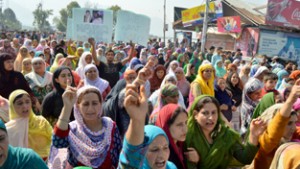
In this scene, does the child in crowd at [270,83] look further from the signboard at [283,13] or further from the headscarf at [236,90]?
the signboard at [283,13]

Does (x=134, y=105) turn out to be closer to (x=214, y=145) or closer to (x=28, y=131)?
(x=214, y=145)

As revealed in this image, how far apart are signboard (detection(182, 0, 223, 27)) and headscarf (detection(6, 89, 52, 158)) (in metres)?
19.4

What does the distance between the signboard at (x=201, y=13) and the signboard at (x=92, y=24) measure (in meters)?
11.3

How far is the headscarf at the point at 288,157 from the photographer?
6.18 ft

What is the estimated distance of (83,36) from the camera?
39.3ft

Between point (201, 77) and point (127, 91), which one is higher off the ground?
point (127, 91)

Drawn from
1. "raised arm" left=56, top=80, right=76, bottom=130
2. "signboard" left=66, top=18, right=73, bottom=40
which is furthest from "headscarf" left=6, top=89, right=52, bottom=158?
"signboard" left=66, top=18, right=73, bottom=40

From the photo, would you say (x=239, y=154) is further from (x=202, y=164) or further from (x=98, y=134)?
(x=98, y=134)

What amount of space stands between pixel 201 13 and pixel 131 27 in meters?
11.3

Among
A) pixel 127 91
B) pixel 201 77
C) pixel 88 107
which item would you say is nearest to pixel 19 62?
pixel 201 77

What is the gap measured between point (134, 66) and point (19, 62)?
2434 mm

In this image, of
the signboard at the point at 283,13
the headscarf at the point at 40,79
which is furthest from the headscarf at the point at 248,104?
the signboard at the point at 283,13

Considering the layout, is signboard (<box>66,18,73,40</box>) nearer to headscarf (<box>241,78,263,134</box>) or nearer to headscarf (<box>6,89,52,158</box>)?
headscarf (<box>241,78,263,134</box>)

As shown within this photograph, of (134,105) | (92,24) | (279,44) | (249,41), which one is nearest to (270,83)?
(134,105)
